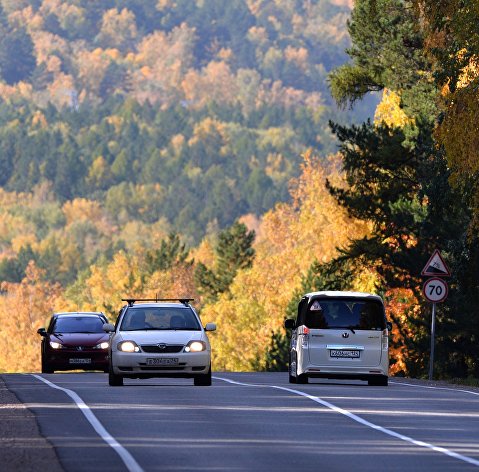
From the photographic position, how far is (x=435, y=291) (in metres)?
42.0

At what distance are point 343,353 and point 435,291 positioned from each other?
7.78m

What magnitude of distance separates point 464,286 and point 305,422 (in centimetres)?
2604

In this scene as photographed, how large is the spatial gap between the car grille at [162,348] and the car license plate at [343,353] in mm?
3327

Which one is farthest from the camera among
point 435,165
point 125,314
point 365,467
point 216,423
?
point 435,165

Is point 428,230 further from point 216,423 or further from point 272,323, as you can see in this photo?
point 272,323

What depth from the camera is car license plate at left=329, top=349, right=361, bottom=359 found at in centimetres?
3466

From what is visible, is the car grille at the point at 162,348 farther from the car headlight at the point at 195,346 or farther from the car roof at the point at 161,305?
the car roof at the point at 161,305

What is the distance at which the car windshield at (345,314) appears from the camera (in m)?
35.0

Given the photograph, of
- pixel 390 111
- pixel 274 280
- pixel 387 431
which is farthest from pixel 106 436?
pixel 274 280

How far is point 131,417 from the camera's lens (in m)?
23.3

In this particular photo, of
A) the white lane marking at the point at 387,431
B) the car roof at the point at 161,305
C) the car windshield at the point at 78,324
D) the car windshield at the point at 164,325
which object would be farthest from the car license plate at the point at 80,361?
the white lane marking at the point at 387,431

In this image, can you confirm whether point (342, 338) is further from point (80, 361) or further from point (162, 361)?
point (80, 361)

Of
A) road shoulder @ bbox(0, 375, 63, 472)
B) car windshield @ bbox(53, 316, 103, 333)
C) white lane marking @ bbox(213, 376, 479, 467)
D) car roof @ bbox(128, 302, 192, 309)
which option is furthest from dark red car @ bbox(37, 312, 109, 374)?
road shoulder @ bbox(0, 375, 63, 472)

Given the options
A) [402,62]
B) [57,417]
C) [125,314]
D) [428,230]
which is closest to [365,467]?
[57,417]
